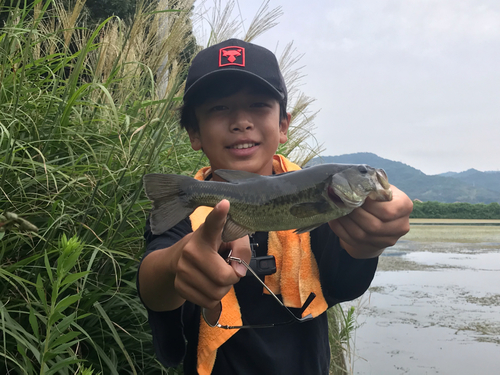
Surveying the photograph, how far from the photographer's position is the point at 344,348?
12.9ft

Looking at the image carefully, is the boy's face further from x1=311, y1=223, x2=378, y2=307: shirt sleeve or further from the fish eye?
the fish eye

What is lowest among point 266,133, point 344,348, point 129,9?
point 344,348

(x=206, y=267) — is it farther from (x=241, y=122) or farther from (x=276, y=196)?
(x=241, y=122)

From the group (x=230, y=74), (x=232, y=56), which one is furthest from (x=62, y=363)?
(x=232, y=56)

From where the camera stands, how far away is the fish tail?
134cm

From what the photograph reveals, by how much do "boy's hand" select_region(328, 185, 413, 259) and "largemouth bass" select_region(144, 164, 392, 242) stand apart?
5 centimetres

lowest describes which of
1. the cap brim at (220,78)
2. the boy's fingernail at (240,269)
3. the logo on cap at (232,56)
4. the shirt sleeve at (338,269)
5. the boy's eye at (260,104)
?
the shirt sleeve at (338,269)

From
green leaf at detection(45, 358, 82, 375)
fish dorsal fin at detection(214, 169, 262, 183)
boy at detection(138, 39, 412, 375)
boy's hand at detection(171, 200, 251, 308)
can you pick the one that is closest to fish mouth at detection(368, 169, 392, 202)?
boy at detection(138, 39, 412, 375)

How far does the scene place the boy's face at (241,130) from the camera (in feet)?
5.89

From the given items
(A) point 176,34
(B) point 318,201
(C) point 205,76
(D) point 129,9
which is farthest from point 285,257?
(D) point 129,9

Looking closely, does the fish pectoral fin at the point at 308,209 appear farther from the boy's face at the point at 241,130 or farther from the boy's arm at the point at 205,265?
the boy's face at the point at 241,130

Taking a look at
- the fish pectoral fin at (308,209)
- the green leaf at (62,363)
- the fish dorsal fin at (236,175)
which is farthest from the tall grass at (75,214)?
the fish pectoral fin at (308,209)

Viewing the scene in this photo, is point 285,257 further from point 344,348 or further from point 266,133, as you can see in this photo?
point 344,348

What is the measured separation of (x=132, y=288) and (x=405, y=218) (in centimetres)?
161
